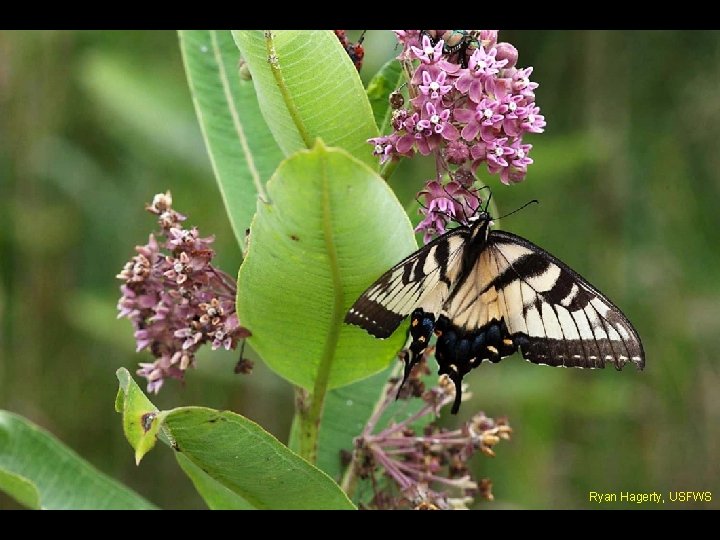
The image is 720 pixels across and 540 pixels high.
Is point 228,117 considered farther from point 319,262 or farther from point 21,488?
point 21,488

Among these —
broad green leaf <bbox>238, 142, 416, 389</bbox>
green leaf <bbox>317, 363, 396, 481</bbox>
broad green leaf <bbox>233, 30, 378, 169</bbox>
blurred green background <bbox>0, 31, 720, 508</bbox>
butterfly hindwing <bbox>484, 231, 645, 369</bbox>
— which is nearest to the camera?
broad green leaf <bbox>238, 142, 416, 389</bbox>

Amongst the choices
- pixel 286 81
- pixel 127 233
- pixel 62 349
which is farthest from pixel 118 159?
pixel 286 81

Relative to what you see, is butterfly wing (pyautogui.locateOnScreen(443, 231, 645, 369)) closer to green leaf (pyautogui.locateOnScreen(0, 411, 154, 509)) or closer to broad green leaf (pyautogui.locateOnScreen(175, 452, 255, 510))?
broad green leaf (pyautogui.locateOnScreen(175, 452, 255, 510))

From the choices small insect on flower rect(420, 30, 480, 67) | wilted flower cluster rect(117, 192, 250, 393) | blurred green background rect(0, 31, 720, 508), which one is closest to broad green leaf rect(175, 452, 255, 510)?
wilted flower cluster rect(117, 192, 250, 393)

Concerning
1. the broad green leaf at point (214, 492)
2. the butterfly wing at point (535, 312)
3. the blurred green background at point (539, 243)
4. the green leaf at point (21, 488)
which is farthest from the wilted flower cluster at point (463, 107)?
the blurred green background at point (539, 243)

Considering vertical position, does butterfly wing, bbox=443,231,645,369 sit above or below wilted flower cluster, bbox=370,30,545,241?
below
